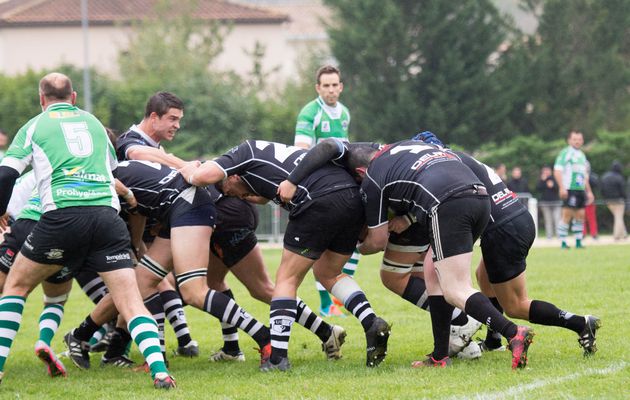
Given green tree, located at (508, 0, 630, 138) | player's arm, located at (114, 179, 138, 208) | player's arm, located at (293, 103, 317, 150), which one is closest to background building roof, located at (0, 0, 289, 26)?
green tree, located at (508, 0, 630, 138)

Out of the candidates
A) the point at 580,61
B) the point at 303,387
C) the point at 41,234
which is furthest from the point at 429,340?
the point at 580,61

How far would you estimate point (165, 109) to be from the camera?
821 centimetres

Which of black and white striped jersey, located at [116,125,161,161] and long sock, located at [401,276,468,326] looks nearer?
long sock, located at [401,276,468,326]

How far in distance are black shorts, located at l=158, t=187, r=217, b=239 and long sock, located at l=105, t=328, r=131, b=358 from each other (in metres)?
1.20

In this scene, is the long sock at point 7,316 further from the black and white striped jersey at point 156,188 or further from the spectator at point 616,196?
the spectator at point 616,196

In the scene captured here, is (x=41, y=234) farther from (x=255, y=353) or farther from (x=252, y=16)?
(x=252, y=16)

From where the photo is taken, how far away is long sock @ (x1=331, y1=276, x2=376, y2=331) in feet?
24.6

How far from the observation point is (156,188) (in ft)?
25.4

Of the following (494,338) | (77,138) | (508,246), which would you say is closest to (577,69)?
(494,338)

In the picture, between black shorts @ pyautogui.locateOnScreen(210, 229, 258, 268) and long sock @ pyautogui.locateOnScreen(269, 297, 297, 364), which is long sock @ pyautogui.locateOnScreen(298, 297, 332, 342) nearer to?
long sock @ pyautogui.locateOnScreen(269, 297, 297, 364)

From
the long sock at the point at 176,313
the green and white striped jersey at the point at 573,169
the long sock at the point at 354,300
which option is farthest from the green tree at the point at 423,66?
the long sock at the point at 354,300

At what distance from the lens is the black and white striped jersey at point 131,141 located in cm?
825

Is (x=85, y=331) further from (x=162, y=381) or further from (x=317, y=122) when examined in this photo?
(x=317, y=122)

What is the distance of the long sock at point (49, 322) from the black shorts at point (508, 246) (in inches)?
133
